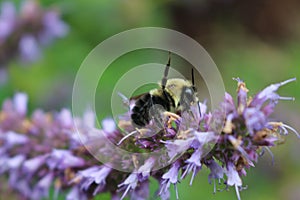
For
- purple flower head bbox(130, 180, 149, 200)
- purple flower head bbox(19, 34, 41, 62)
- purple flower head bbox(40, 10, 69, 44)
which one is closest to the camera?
purple flower head bbox(130, 180, 149, 200)

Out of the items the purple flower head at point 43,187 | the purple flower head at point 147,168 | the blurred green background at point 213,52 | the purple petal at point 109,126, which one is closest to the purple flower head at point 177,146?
the purple flower head at point 147,168

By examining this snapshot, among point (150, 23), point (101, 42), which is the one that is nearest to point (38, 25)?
point (101, 42)

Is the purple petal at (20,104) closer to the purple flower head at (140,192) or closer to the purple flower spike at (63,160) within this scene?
the purple flower spike at (63,160)

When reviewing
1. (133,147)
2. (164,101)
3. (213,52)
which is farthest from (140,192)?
(213,52)

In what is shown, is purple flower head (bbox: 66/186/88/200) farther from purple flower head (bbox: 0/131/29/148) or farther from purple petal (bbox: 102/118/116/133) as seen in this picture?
purple flower head (bbox: 0/131/29/148)

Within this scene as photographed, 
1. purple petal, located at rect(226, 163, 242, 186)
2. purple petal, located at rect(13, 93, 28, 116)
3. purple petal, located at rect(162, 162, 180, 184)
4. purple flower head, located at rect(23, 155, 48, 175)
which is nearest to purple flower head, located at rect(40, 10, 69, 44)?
purple petal, located at rect(13, 93, 28, 116)

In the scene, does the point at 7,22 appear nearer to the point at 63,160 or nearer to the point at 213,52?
the point at 63,160

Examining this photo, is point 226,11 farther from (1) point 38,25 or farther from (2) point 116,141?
(2) point 116,141
